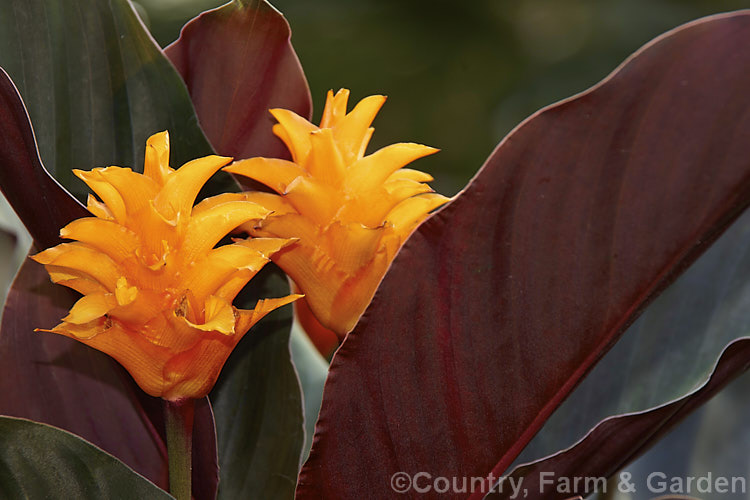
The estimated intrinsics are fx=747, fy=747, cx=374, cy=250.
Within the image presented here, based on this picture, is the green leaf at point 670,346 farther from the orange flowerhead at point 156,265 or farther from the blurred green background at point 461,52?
the blurred green background at point 461,52

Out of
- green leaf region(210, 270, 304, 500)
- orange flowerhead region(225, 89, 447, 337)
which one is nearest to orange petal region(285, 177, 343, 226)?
orange flowerhead region(225, 89, 447, 337)

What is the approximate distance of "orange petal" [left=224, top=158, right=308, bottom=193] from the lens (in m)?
0.35

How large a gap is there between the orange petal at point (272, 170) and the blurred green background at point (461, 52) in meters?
1.61

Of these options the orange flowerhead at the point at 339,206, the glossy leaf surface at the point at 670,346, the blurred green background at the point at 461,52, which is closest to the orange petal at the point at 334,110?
the orange flowerhead at the point at 339,206

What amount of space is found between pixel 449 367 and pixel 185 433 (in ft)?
0.40

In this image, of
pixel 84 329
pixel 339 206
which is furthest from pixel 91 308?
pixel 339 206

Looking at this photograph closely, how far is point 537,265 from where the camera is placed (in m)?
0.31

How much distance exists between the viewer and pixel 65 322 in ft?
0.97

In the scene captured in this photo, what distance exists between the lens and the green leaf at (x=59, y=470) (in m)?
0.32

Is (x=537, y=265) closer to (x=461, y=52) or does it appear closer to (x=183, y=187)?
(x=183, y=187)

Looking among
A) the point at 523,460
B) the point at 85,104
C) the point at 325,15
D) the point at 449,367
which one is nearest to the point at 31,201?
the point at 85,104

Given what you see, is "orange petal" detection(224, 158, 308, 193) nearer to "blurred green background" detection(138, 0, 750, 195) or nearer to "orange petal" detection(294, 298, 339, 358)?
"orange petal" detection(294, 298, 339, 358)

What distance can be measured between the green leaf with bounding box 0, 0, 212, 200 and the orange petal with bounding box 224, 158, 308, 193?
0.06m

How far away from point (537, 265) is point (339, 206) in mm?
94
